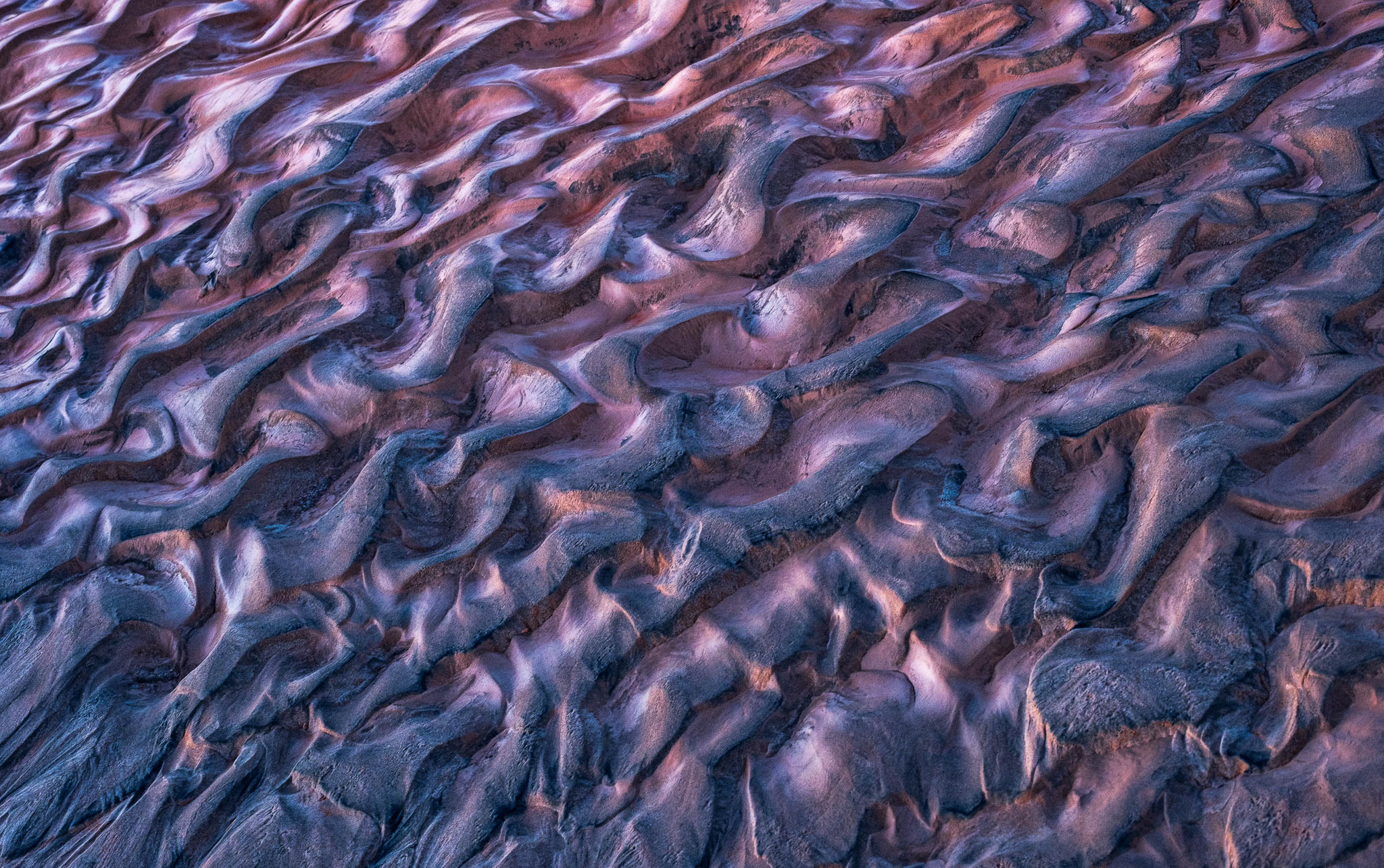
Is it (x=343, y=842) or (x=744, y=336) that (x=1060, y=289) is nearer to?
(x=744, y=336)

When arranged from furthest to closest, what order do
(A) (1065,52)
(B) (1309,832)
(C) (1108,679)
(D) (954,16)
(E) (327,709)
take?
(D) (954,16) < (A) (1065,52) < (E) (327,709) < (C) (1108,679) < (B) (1309,832)

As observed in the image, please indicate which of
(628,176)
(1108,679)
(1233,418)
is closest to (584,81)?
(628,176)

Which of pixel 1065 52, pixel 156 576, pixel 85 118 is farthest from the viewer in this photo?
pixel 85 118

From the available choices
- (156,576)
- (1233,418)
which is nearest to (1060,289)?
(1233,418)

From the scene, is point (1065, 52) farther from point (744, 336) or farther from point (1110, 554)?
point (1110, 554)

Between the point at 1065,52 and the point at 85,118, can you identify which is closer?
the point at 1065,52

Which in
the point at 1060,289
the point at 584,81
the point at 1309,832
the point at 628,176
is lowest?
the point at 1309,832

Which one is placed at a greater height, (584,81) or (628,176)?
(584,81)
